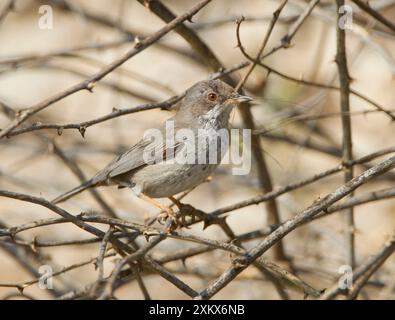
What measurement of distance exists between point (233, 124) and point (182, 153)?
151 cm

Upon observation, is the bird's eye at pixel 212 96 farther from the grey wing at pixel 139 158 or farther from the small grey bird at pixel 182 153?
the grey wing at pixel 139 158

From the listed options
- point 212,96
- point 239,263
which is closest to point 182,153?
point 212,96

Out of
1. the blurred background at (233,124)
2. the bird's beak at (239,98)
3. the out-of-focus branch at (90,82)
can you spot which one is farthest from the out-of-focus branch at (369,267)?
the out-of-focus branch at (90,82)

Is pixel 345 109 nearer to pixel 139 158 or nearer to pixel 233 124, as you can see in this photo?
pixel 139 158

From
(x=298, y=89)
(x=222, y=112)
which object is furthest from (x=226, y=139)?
(x=298, y=89)

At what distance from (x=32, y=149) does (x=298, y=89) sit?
3381 mm

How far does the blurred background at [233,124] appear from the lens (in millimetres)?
6595

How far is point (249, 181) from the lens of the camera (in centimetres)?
730

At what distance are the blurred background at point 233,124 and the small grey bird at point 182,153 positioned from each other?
32 centimetres

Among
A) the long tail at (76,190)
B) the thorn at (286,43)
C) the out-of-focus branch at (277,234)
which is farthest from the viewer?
the long tail at (76,190)

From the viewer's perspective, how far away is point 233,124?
7.16 metres

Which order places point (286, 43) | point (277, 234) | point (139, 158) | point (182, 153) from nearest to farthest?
point (277, 234) < point (286, 43) < point (182, 153) < point (139, 158)

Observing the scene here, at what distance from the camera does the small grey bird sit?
5.61 m
